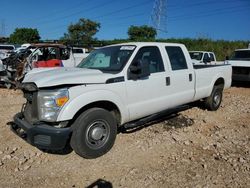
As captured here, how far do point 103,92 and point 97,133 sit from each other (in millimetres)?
673

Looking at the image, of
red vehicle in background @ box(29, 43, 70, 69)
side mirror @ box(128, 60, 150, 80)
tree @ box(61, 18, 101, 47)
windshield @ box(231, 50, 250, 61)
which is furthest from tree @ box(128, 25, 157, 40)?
side mirror @ box(128, 60, 150, 80)

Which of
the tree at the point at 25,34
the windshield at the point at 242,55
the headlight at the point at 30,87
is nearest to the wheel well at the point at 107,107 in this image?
the headlight at the point at 30,87

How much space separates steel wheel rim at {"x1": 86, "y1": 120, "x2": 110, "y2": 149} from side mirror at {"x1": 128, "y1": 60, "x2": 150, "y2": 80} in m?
0.99

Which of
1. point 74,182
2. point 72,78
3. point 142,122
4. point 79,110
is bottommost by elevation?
point 74,182

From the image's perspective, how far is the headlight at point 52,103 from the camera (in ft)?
14.2

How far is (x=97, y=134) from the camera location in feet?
15.6

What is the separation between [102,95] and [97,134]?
0.64 metres

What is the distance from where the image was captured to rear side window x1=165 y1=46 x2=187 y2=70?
624 cm

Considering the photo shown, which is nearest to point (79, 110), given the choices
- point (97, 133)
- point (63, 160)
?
point (97, 133)

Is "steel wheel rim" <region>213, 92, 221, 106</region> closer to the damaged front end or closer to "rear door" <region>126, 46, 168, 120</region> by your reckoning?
"rear door" <region>126, 46, 168, 120</region>

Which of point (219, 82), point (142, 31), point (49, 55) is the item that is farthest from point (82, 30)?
point (219, 82)

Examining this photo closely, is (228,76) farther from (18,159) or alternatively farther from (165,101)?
(18,159)

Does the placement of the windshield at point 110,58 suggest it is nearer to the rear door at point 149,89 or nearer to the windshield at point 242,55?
the rear door at point 149,89

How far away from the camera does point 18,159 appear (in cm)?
481
